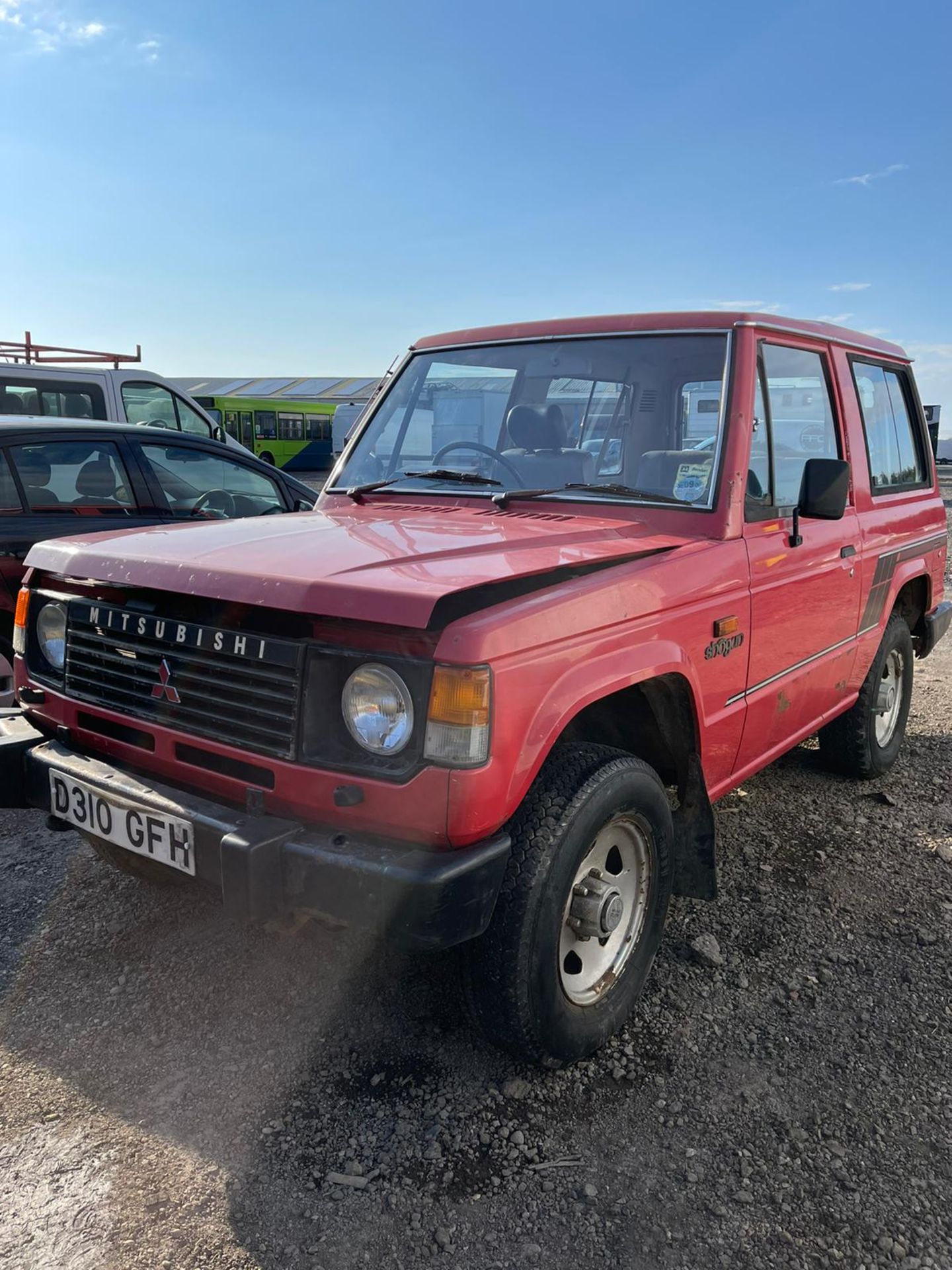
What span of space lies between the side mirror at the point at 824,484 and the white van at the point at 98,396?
6.69m

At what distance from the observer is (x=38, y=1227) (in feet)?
6.65

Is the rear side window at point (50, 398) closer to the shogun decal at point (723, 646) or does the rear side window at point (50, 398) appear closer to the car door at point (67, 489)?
the car door at point (67, 489)

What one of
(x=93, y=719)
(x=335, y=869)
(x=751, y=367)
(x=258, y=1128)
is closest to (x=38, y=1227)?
(x=258, y=1128)

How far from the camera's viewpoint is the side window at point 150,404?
9.57m

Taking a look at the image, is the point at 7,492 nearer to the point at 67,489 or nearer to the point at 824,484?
the point at 67,489

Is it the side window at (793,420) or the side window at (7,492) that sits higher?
the side window at (793,420)

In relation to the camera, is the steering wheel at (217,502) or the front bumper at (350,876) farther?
the steering wheel at (217,502)

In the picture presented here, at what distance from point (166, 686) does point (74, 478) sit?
3.41 m

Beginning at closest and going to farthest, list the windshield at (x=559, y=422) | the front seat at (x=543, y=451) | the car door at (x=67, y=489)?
the windshield at (x=559, y=422) < the front seat at (x=543, y=451) < the car door at (x=67, y=489)

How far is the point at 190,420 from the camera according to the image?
398 inches

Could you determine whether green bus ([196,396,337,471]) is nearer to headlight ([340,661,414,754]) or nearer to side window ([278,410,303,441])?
side window ([278,410,303,441])

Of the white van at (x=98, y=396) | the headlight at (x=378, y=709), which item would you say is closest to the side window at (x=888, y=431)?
the headlight at (x=378, y=709)

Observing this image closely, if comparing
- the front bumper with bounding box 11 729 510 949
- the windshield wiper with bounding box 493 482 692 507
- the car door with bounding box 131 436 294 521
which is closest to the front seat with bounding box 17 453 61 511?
the car door with bounding box 131 436 294 521

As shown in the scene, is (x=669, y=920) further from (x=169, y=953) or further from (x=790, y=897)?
(x=169, y=953)
